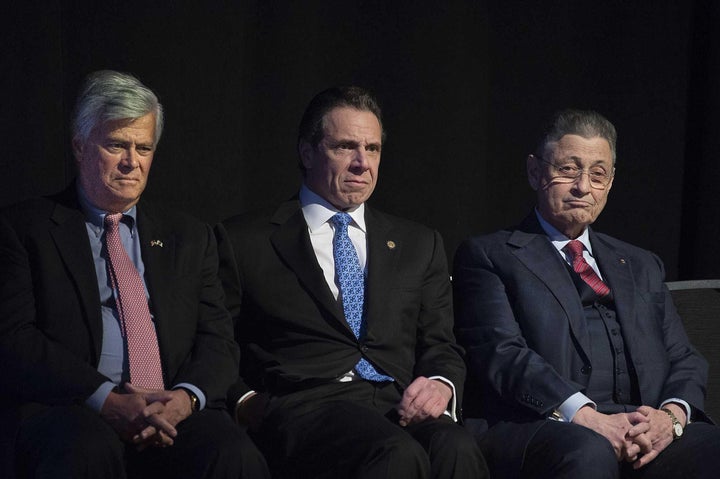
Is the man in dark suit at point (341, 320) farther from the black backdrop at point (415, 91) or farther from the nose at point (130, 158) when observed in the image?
the black backdrop at point (415, 91)

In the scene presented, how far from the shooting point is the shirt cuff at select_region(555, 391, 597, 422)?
10.6 ft

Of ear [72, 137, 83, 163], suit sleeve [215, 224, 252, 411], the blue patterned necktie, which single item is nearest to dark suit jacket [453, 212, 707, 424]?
the blue patterned necktie

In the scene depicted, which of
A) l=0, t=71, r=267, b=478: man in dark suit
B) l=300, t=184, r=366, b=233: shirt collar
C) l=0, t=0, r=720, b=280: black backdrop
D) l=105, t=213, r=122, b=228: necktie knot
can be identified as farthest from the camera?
l=0, t=0, r=720, b=280: black backdrop

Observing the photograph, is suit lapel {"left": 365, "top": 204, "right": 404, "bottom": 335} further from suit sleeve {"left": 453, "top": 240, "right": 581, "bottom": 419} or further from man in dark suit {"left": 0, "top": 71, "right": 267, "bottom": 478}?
man in dark suit {"left": 0, "top": 71, "right": 267, "bottom": 478}

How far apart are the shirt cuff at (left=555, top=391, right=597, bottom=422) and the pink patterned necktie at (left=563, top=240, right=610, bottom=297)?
0.38m

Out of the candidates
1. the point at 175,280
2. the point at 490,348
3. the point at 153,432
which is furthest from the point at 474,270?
the point at 153,432

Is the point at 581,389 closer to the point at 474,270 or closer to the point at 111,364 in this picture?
the point at 474,270

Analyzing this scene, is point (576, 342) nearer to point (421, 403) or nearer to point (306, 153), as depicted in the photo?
point (421, 403)

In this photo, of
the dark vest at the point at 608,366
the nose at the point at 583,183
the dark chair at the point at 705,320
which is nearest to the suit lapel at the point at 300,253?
the dark vest at the point at 608,366

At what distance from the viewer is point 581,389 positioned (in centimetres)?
333

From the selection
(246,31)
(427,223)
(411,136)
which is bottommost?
(427,223)

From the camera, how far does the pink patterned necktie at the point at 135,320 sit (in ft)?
10.0

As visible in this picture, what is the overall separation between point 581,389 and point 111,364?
4.22ft

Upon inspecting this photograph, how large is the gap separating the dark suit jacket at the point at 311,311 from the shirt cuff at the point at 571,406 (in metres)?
0.29
